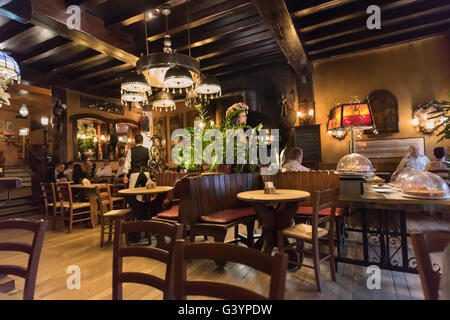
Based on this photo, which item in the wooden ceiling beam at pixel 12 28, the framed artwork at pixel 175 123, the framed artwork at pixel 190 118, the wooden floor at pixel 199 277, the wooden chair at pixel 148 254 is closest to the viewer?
the wooden chair at pixel 148 254

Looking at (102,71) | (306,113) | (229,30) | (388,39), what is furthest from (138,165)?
(388,39)

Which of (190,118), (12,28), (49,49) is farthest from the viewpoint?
(190,118)

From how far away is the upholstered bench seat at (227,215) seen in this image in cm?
296

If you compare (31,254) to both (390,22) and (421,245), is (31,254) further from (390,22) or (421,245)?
(390,22)

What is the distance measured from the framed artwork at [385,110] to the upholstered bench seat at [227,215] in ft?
16.1

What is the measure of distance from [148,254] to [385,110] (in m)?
7.11

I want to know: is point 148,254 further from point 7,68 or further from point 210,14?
point 210,14

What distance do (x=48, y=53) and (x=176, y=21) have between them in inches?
132

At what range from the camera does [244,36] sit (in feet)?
18.1

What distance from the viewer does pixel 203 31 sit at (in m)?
5.21

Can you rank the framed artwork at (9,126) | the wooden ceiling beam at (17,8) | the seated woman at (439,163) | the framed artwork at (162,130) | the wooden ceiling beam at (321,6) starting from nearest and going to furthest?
the wooden ceiling beam at (17,8)
the seated woman at (439,163)
the wooden ceiling beam at (321,6)
the framed artwork at (162,130)
the framed artwork at (9,126)

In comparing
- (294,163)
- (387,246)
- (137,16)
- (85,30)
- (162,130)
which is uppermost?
(137,16)

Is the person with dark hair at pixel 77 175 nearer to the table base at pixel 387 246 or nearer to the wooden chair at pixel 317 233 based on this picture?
the wooden chair at pixel 317 233

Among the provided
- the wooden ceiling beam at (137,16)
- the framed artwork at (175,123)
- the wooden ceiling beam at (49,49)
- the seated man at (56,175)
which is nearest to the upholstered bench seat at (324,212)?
the wooden ceiling beam at (137,16)
